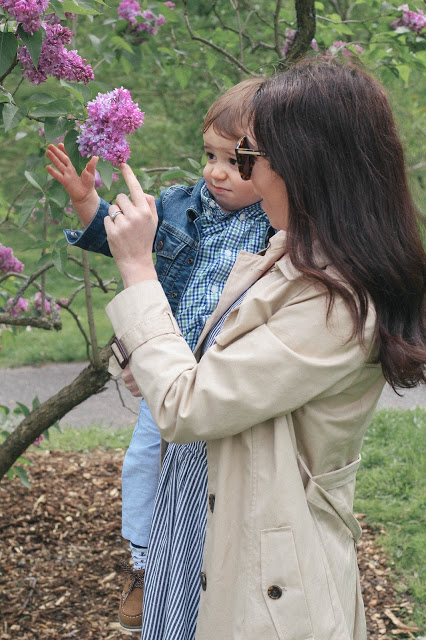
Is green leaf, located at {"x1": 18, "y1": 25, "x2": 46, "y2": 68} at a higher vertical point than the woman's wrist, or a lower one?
higher

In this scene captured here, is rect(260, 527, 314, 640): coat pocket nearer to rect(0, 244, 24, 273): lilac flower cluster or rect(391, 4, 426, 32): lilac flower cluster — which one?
rect(0, 244, 24, 273): lilac flower cluster

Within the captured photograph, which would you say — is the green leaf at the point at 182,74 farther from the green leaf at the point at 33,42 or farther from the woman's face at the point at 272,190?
the woman's face at the point at 272,190

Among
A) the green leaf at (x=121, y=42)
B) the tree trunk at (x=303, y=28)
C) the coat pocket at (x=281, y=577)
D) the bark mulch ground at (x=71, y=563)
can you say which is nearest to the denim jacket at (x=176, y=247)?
the coat pocket at (x=281, y=577)

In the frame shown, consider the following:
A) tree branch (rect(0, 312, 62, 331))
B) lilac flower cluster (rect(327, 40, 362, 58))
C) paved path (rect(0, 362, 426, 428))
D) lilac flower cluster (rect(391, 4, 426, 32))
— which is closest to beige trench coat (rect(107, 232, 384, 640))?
tree branch (rect(0, 312, 62, 331))

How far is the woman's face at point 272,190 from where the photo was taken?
1.65 metres

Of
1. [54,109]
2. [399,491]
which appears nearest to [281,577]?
[54,109]

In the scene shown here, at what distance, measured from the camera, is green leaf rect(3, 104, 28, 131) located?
2.07m

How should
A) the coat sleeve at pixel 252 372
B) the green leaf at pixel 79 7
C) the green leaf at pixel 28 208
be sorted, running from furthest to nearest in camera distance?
the green leaf at pixel 28 208, the green leaf at pixel 79 7, the coat sleeve at pixel 252 372

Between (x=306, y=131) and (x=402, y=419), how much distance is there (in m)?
4.20

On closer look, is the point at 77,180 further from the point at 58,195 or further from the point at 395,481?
the point at 395,481

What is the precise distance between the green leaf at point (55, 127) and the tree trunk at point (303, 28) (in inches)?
52.5

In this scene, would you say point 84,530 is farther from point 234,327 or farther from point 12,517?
point 234,327

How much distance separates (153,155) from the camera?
9.00 m

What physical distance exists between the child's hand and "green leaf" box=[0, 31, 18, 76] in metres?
Result: 0.27
